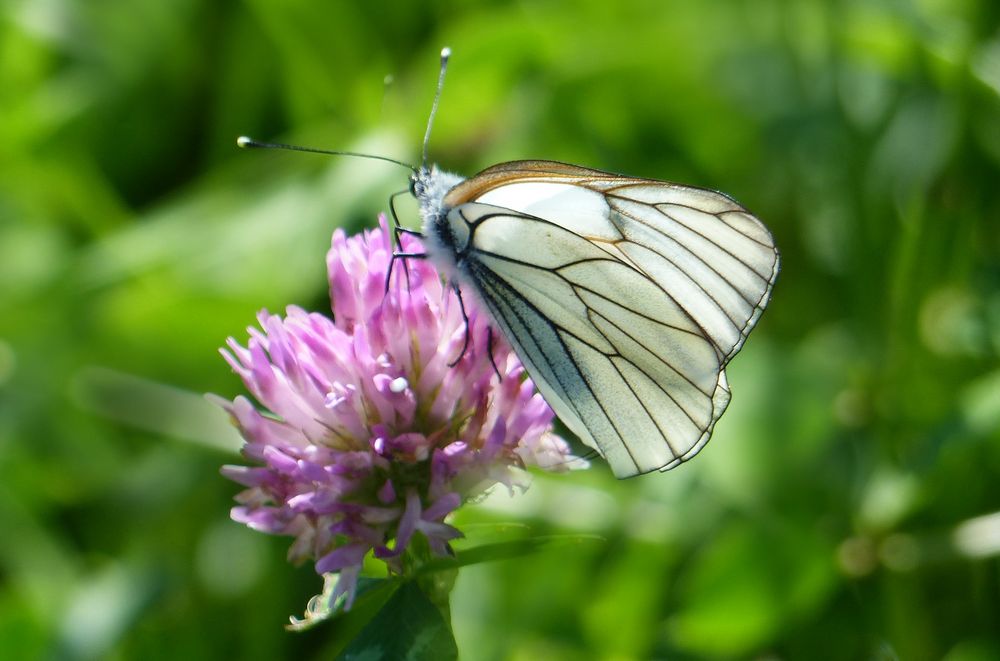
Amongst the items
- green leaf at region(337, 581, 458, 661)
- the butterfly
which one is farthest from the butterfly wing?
green leaf at region(337, 581, 458, 661)

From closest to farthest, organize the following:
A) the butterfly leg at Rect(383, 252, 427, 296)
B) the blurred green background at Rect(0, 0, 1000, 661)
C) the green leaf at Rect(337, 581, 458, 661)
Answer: the green leaf at Rect(337, 581, 458, 661) < the butterfly leg at Rect(383, 252, 427, 296) < the blurred green background at Rect(0, 0, 1000, 661)

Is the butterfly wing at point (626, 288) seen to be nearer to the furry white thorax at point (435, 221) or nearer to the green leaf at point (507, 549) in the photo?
the furry white thorax at point (435, 221)

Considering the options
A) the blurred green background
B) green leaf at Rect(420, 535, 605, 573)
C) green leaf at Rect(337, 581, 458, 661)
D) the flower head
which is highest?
the blurred green background

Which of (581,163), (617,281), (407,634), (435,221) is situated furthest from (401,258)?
(581,163)

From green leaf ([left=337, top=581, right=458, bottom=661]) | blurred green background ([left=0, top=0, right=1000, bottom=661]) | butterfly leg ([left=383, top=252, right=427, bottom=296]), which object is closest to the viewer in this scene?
green leaf ([left=337, top=581, right=458, bottom=661])

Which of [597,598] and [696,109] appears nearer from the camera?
[597,598]

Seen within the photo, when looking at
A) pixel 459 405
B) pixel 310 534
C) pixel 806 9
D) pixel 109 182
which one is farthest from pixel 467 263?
pixel 109 182

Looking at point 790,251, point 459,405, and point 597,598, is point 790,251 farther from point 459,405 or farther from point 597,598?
point 459,405

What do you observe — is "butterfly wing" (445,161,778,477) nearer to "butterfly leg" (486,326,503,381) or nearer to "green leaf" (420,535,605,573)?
"butterfly leg" (486,326,503,381)

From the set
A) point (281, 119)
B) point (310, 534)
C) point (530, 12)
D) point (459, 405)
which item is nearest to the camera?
point (310, 534)
